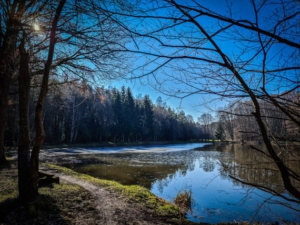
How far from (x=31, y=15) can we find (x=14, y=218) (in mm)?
4083

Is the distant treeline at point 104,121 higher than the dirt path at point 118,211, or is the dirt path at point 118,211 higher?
the distant treeline at point 104,121

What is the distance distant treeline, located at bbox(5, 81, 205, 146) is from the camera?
31.5 m

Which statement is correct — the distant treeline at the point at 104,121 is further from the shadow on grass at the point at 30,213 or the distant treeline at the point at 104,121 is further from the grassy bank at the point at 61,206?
the shadow on grass at the point at 30,213

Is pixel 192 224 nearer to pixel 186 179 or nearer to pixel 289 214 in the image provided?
pixel 289 214

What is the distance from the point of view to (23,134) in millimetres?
5125

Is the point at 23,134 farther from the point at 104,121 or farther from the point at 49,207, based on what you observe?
the point at 104,121

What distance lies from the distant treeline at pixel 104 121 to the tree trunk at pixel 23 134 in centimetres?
2005

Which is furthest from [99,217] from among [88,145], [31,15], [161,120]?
[161,120]

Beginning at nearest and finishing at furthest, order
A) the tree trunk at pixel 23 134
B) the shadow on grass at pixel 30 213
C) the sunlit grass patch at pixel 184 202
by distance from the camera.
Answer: the shadow on grass at pixel 30 213, the tree trunk at pixel 23 134, the sunlit grass patch at pixel 184 202

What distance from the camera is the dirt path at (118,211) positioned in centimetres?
504

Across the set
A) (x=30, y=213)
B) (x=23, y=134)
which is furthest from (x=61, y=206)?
(x=23, y=134)

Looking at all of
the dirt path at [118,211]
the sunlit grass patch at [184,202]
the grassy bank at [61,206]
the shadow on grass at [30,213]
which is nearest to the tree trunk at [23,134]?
the shadow on grass at [30,213]

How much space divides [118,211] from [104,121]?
43.9 metres

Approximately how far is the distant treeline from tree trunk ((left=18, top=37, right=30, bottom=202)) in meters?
20.1
